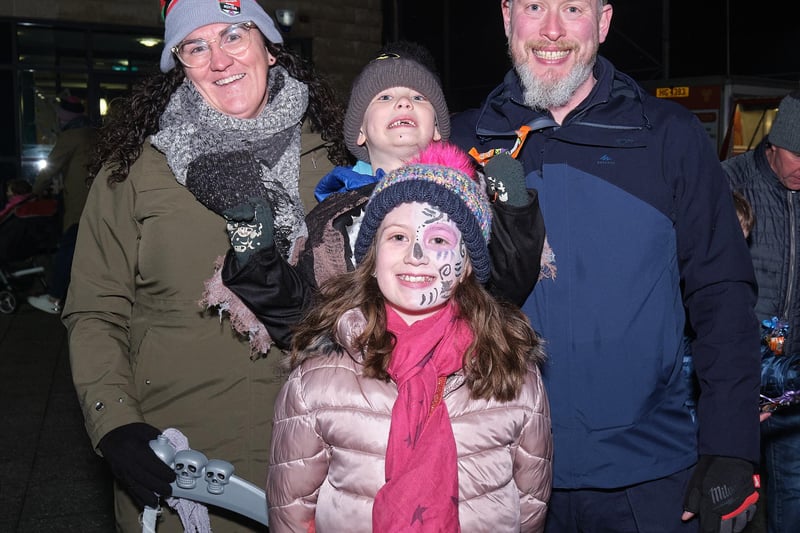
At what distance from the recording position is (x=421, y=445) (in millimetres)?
2330

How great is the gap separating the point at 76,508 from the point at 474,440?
12.7 ft

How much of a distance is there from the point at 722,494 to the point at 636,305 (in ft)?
1.95

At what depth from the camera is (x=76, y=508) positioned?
5453 millimetres

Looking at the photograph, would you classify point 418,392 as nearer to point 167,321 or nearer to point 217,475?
point 217,475

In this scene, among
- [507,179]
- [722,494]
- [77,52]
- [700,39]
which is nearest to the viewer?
[507,179]

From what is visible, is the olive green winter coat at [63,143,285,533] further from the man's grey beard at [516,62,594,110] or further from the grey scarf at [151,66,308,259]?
the man's grey beard at [516,62,594,110]

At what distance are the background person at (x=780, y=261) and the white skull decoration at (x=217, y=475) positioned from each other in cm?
269

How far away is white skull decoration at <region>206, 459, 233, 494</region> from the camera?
2695 mm

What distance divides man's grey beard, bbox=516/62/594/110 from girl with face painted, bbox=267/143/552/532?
0.54 m

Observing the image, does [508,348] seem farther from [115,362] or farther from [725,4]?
[725,4]

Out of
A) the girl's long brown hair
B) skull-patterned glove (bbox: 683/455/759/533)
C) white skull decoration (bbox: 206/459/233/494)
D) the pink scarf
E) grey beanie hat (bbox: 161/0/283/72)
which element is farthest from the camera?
grey beanie hat (bbox: 161/0/283/72)

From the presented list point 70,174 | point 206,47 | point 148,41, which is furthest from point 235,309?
point 148,41

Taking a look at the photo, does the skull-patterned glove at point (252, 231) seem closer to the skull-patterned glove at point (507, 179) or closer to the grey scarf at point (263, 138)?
the grey scarf at point (263, 138)

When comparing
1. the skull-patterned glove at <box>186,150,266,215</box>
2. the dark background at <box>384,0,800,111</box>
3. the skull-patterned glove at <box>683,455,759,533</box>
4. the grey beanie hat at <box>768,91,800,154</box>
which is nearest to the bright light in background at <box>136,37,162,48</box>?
the dark background at <box>384,0,800,111</box>
